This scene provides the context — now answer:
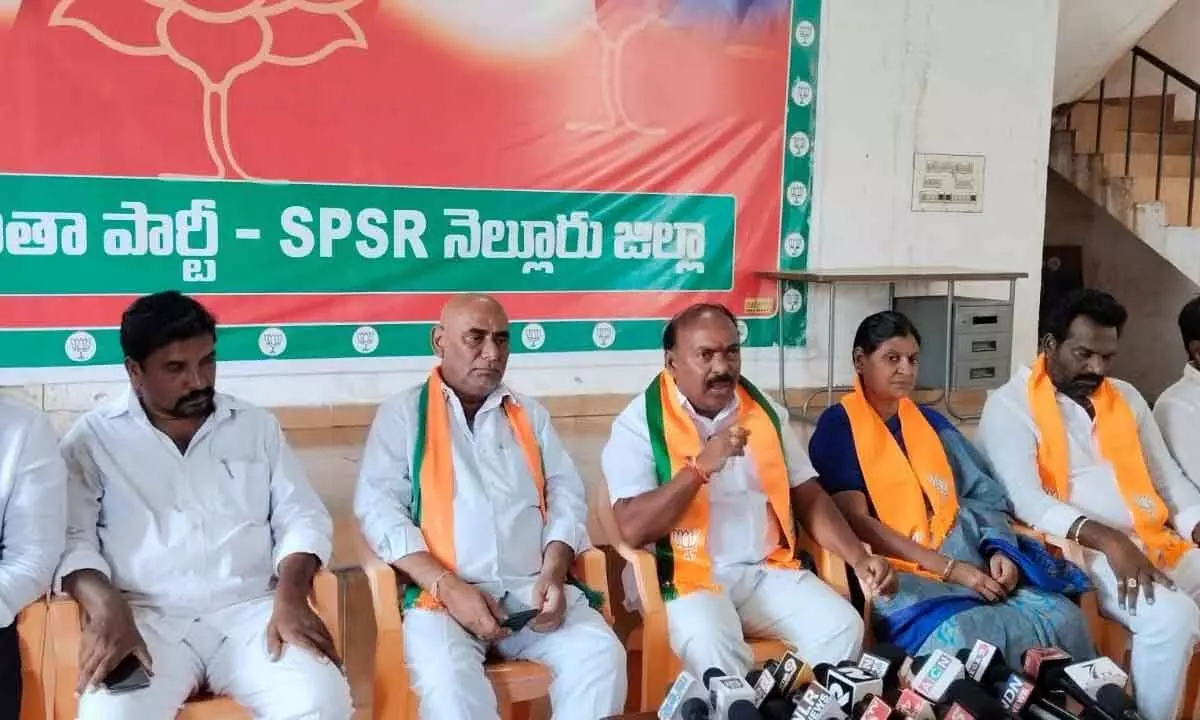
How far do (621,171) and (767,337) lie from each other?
0.87 m

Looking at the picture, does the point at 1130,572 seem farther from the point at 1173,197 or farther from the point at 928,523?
the point at 1173,197

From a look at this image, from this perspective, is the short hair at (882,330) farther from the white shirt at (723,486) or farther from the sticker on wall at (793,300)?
the sticker on wall at (793,300)

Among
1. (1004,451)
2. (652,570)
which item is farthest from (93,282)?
(1004,451)

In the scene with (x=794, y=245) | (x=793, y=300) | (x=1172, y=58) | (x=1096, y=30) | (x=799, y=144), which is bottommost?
(x=793, y=300)

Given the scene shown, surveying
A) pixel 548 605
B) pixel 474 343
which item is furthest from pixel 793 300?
pixel 548 605

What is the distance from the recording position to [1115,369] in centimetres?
682

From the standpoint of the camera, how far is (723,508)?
2.81 metres

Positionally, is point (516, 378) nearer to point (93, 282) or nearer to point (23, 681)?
point (93, 282)

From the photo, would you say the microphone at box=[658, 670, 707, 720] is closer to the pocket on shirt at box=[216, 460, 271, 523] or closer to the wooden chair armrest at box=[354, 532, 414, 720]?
the wooden chair armrest at box=[354, 532, 414, 720]

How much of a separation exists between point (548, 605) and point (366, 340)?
1.41m

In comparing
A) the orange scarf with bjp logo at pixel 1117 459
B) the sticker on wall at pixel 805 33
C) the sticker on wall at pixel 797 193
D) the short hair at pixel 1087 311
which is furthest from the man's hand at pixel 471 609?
the sticker on wall at pixel 805 33

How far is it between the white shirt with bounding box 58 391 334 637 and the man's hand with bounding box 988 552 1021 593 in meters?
1.67

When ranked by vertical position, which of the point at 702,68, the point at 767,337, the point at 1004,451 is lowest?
the point at 1004,451

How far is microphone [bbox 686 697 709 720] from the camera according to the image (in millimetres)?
1874
